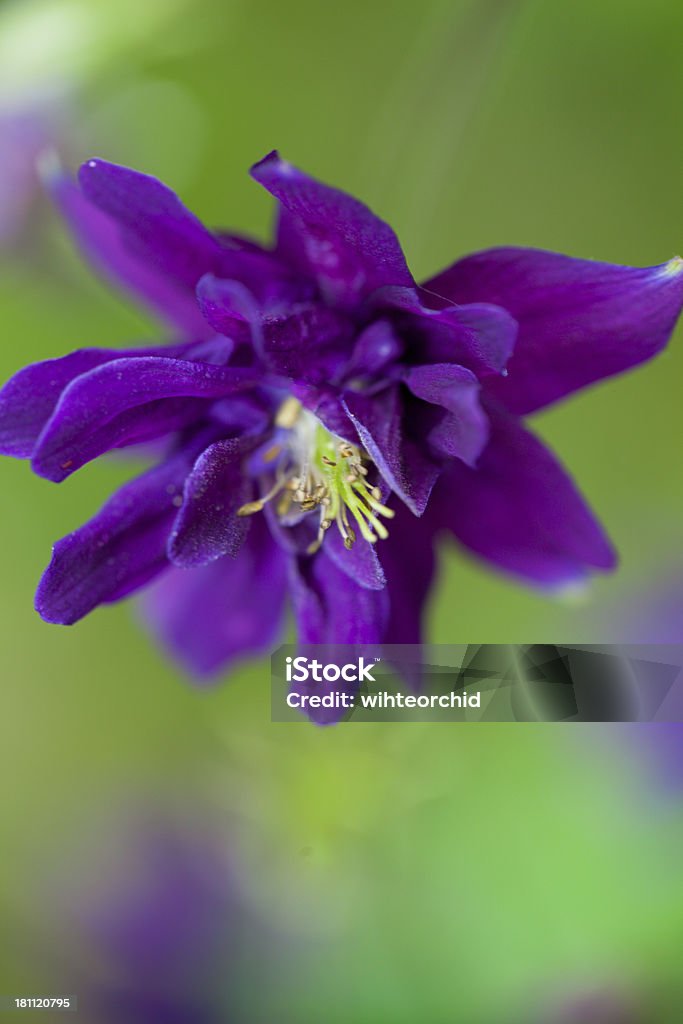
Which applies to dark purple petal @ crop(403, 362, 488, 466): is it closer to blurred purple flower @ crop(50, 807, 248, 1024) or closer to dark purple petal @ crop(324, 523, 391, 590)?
dark purple petal @ crop(324, 523, 391, 590)

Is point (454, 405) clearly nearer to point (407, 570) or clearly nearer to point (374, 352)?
point (374, 352)

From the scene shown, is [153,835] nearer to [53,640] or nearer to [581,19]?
[53,640]

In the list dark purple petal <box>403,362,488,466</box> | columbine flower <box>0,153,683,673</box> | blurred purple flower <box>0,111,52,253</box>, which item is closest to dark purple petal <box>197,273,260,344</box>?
columbine flower <box>0,153,683,673</box>

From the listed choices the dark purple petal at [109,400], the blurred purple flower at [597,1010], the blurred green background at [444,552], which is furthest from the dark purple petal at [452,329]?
the blurred purple flower at [597,1010]

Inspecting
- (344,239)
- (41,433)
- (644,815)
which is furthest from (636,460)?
(41,433)

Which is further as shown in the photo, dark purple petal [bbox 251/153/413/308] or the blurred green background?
the blurred green background

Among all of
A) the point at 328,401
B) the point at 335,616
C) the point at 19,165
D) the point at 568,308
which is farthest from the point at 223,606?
the point at 19,165
